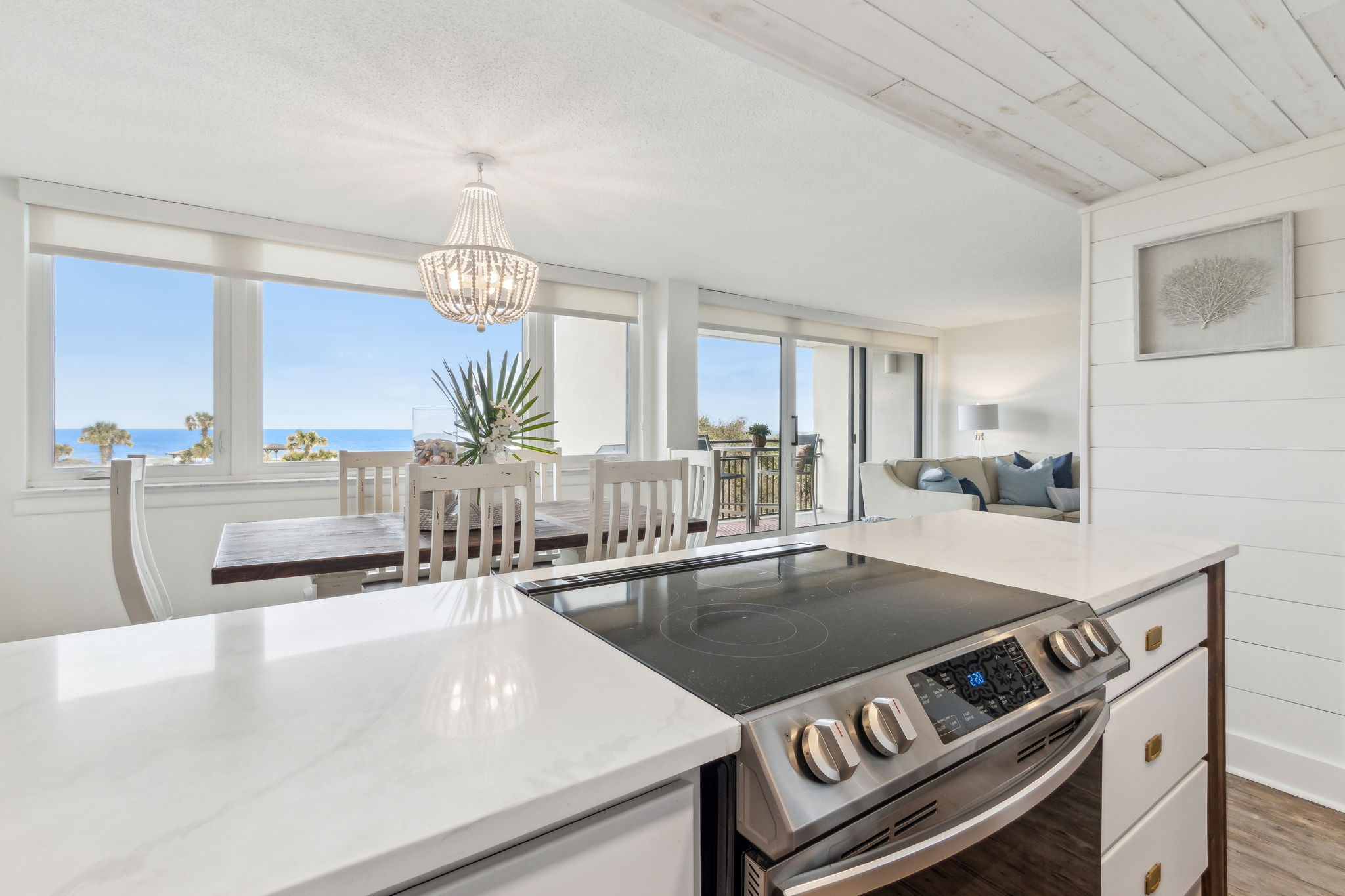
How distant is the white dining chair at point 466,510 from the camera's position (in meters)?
1.70

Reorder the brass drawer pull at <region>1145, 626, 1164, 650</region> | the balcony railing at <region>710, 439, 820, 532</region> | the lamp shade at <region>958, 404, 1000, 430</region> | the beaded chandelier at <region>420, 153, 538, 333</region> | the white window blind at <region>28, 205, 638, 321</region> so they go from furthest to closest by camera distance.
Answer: the lamp shade at <region>958, 404, 1000, 430</region> → the balcony railing at <region>710, 439, 820, 532</region> → the white window blind at <region>28, 205, 638, 321</region> → the beaded chandelier at <region>420, 153, 538, 333</region> → the brass drawer pull at <region>1145, 626, 1164, 650</region>

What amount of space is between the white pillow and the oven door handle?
453 cm

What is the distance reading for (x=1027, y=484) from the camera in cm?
497

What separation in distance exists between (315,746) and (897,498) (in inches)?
184

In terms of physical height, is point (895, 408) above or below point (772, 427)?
above

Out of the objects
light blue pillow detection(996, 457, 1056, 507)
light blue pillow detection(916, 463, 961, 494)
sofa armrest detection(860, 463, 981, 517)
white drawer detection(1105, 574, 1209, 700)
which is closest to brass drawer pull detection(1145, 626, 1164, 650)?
white drawer detection(1105, 574, 1209, 700)

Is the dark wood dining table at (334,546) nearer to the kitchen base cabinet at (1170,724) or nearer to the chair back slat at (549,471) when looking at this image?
the chair back slat at (549,471)

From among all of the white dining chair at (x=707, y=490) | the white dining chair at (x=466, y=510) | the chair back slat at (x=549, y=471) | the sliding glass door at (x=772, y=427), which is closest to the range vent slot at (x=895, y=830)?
the white dining chair at (x=466, y=510)

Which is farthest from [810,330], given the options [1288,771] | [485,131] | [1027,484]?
[1288,771]

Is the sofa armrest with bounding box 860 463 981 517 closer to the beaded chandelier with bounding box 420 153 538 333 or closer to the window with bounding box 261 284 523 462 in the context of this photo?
the window with bounding box 261 284 523 462

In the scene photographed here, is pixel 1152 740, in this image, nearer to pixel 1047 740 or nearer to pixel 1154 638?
pixel 1154 638

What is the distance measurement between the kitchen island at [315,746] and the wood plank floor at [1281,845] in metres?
1.91

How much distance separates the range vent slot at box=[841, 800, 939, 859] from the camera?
1.94 ft

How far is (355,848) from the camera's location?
1.32 ft
